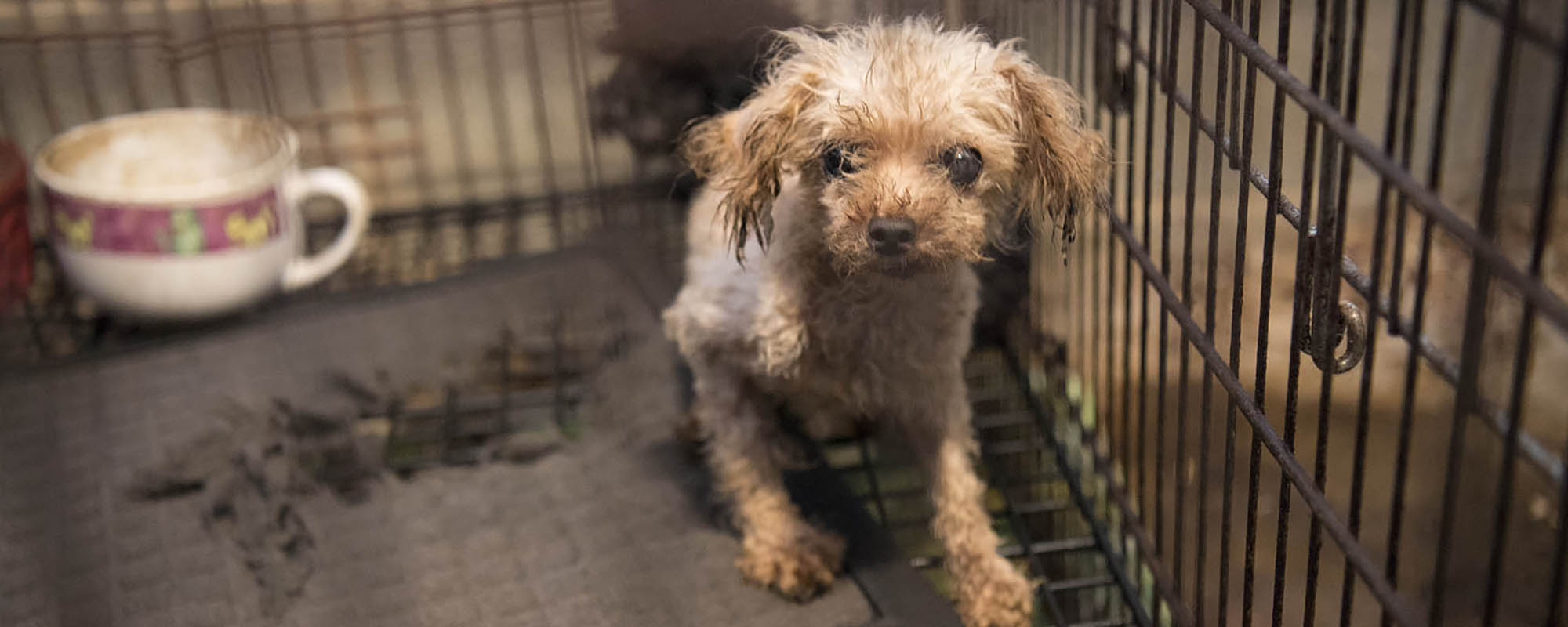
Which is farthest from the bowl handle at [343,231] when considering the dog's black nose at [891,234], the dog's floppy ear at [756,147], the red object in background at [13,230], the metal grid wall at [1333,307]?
the dog's black nose at [891,234]

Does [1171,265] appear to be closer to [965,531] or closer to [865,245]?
[965,531]

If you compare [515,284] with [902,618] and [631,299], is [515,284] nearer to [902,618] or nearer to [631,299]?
[631,299]

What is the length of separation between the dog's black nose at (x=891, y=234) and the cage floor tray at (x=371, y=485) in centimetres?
42

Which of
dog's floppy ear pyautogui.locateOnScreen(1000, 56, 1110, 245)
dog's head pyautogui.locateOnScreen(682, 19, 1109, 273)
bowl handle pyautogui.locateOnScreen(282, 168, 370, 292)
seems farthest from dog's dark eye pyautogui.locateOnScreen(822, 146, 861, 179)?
bowl handle pyautogui.locateOnScreen(282, 168, 370, 292)

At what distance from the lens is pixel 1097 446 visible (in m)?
1.70

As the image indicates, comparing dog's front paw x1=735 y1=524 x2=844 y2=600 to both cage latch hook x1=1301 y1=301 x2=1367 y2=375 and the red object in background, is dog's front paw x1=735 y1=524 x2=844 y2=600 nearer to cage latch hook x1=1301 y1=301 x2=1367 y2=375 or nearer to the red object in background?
cage latch hook x1=1301 y1=301 x2=1367 y2=375

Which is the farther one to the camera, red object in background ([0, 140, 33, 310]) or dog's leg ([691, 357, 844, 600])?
red object in background ([0, 140, 33, 310])

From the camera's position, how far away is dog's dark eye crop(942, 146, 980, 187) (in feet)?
3.99

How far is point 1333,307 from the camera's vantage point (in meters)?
0.99

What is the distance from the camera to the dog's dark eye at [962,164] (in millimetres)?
1216

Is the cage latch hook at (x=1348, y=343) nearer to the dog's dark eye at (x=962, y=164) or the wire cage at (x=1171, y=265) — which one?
the wire cage at (x=1171, y=265)

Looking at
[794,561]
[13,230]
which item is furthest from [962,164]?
[13,230]

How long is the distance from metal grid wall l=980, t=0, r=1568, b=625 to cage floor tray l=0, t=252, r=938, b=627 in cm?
44

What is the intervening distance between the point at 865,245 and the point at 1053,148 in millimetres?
185
